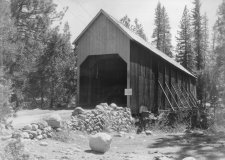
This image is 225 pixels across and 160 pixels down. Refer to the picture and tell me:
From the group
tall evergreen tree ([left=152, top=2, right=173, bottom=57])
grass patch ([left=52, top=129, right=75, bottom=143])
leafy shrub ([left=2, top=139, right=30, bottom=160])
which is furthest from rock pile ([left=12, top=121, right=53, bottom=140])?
tall evergreen tree ([left=152, top=2, right=173, bottom=57])

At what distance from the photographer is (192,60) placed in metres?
48.4

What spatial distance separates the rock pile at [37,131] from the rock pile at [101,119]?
2372 millimetres

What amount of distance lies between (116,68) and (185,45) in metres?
29.7

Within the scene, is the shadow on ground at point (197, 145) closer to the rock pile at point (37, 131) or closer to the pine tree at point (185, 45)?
the rock pile at point (37, 131)

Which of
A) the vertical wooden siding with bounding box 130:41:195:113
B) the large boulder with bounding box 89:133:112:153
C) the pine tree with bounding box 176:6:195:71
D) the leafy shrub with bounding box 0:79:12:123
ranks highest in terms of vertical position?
the pine tree with bounding box 176:6:195:71

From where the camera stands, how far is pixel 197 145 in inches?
496

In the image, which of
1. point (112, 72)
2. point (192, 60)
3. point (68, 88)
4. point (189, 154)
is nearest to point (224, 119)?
point (189, 154)

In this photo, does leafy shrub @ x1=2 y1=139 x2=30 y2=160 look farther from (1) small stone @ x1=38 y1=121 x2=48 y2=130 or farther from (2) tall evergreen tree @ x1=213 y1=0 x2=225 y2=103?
(2) tall evergreen tree @ x1=213 y1=0 x2=225 y2=103

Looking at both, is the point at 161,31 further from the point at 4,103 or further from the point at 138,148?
the point at 4,103

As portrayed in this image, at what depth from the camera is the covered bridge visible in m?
18.1

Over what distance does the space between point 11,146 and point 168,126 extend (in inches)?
515

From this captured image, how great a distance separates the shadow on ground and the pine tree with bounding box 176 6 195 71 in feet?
110

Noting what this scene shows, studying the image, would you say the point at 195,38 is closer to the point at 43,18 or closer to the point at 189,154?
the point at 43,18

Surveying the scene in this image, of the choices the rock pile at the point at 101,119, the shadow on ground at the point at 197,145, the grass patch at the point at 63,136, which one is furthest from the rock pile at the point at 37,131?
the shadow on ground at the point at 197,145
